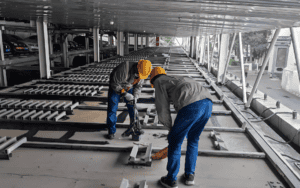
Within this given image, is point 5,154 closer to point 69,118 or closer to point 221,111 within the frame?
point 69,118

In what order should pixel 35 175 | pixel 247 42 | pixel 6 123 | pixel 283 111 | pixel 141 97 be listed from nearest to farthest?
1. pixel 35 175
2. pixel 6 123
3. pixel 283 111
4. pixel 141 97
5. pixel 247 42

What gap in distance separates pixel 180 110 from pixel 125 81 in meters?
1.47

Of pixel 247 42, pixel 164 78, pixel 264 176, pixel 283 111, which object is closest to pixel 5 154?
pixel 164 78

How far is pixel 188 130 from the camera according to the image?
103 inches

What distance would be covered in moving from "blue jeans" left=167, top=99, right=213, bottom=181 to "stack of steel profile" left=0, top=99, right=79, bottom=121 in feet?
10.3

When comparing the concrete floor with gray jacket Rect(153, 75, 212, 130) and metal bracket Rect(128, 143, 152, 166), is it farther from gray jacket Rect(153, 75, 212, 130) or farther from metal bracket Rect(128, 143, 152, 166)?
gray jacket Rect(153, 75, 212, 130)

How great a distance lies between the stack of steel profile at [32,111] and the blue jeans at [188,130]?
3140mm

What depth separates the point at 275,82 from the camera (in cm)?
2398

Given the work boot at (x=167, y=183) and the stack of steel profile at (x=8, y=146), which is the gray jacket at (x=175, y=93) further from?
the stack of steel profile at (x=8, y=146)

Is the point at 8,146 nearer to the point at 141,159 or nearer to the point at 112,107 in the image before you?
the point at 112,107

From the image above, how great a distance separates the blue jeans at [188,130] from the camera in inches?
101

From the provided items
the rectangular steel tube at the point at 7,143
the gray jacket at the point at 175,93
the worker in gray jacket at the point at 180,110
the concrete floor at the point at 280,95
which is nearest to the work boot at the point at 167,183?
the worker in gray jacket at the point at 180,110

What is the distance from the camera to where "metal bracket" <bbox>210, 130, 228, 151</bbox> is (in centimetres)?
388

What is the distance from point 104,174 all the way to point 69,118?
8.12 feet
